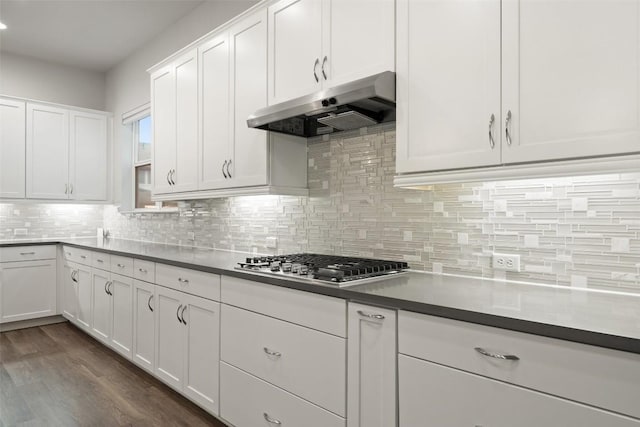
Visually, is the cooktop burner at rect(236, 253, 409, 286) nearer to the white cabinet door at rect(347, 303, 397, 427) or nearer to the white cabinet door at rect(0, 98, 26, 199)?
the white cabinet door at rect(347, 303, 397, 427)

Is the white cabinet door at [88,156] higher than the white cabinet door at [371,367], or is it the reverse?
Answer: the white cabinet door at [88,156]

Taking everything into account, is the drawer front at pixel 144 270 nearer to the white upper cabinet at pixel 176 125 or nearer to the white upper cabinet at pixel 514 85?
the white upper cabinet at pixel 176 125

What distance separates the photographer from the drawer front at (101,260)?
3.44m

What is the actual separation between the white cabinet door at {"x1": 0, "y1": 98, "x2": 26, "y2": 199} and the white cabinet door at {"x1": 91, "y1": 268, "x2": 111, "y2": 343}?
1.71 m

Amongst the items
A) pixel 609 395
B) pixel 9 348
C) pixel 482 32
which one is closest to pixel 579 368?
pixel 609 395

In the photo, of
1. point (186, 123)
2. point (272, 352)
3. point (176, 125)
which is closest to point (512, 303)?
point (272, 352)

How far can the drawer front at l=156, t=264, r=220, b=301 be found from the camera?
225cm

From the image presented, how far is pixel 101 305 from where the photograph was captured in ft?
11.7

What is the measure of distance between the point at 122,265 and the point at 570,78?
3.18 metres

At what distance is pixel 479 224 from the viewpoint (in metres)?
1.82

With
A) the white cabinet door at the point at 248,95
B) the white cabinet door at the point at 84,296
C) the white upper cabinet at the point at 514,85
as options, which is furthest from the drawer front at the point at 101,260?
the white upper cabinet at the point at 514,85

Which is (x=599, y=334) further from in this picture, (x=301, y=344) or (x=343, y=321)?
(x=301, y=344)

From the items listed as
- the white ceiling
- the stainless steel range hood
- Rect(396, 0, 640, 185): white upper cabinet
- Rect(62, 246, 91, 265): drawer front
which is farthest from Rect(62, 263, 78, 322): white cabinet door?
Rect(396, 0, 640, 185): white upper cabinet

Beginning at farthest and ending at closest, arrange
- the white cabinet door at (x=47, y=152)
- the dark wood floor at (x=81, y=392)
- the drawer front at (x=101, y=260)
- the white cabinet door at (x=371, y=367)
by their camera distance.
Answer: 1. the white cabinet door at (x=47, y=152)
2. the drawer front at (x=101, y=260)
3. the dark wood floor at (x=81, y=392)
4. the white cabinet door at (x=371, y=367)
